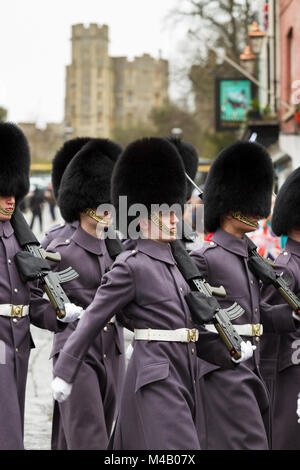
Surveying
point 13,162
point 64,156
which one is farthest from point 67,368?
point 64,156

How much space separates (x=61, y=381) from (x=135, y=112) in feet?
338

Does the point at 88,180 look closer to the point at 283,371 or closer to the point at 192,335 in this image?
the point at 283,371

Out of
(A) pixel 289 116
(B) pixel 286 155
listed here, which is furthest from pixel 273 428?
(B) pixel 286 155

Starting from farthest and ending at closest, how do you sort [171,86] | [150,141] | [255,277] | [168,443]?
1. [171,86]
2. [255,277]
3. [150,141]
4. [168,443]

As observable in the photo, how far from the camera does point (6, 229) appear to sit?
564 cm

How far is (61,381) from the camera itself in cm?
479

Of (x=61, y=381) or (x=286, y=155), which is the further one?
(x=286, y=155)

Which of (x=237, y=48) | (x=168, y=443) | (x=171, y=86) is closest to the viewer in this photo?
(x=168, y=443)

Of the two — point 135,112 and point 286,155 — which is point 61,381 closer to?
point 286,155

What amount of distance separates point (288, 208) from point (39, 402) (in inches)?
124

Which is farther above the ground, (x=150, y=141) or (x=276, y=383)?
(x=150, y=141)

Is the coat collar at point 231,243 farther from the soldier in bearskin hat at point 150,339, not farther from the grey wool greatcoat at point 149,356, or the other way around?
the grey wool greatcoat at point 149,356

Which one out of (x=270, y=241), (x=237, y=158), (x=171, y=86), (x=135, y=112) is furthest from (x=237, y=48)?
(x=135, y=112)

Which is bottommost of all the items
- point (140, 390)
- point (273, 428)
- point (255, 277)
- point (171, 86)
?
point (273, 428)
